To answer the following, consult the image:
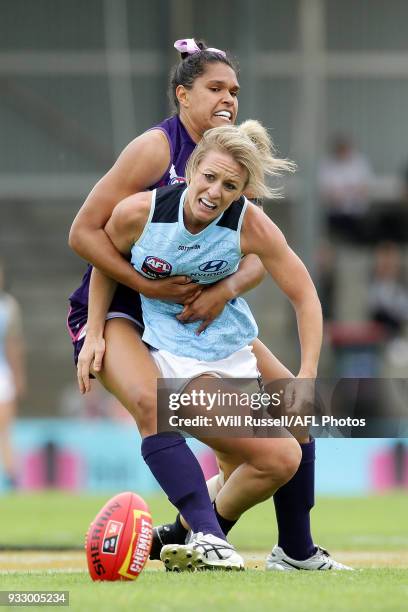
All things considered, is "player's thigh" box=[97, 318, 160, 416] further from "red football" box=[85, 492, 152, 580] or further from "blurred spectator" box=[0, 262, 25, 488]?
"blurred spectator" box=[0, 262, 25, 488]

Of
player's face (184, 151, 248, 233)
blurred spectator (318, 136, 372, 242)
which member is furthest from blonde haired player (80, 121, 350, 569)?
blurred spectator (318, 136, 372, 242)

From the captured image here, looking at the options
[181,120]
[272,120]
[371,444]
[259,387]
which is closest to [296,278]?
[259,387]

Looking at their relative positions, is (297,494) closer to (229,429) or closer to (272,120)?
(229,429)

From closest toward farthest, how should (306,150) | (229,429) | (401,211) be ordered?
(229,429), (306,150), (401,211)

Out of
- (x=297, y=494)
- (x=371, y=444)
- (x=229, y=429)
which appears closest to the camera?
(x=229, y=429)

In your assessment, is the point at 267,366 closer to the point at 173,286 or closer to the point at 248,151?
the point at 173,286

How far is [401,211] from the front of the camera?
2028cm

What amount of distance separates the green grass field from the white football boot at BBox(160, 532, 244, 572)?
0.10 meters

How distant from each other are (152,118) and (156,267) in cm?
1477

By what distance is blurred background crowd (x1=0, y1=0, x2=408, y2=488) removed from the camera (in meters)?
20.0

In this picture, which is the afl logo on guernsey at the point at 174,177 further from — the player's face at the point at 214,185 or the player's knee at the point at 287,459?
the player's knee at the point at 287,459

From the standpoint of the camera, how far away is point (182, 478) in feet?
18.4

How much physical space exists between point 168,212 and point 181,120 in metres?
0.61

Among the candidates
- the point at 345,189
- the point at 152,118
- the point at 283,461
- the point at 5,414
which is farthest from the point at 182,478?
the point at 152,118
